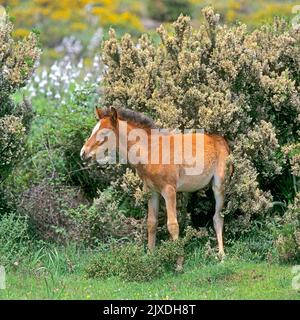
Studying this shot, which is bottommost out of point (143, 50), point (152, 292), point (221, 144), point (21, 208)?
point (152, 292)

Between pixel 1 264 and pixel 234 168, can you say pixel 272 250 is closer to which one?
pixel 234 168

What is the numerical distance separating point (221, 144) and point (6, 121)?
2.63m

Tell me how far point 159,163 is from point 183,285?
1481 mm

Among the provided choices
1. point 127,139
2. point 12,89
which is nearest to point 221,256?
point 127,139

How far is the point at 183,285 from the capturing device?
31.8ft

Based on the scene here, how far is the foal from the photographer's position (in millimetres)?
10203

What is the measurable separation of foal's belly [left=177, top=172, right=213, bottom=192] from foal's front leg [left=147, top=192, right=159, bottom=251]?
335 mm

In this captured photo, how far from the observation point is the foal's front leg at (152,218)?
35.0ft

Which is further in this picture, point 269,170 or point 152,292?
point 269,170

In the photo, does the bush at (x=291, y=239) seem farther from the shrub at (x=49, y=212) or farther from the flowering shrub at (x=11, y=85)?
the flowering shrub at (x=11, y=85)

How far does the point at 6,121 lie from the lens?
1105 centimetres

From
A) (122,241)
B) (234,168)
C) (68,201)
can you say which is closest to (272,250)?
(234,168)

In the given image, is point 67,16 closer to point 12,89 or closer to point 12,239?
point 12,89
